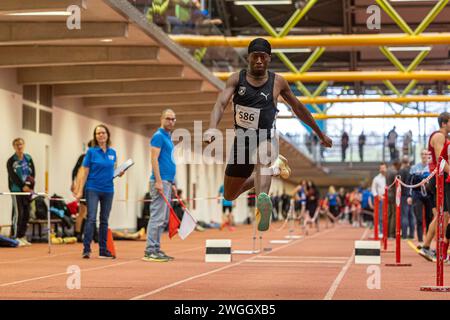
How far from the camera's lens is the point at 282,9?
3597 centimetres

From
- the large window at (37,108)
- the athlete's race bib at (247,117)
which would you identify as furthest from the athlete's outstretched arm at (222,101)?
the large window at (37,108)

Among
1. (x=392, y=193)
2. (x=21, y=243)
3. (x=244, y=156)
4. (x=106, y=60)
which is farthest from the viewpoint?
(x=392, y=193)

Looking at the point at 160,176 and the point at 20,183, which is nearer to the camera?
the point at 160,176

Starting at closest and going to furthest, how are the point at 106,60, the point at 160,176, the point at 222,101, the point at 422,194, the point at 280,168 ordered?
1. the point at 222,101
2. the point at 280,168
3. the point at 160,176
4. the point at 422,194
5. the point at 106,60

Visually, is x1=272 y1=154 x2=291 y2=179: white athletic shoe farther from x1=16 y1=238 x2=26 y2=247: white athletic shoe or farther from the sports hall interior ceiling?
x1=16 y1=238 x2=26 y2=247: white athletic shoe

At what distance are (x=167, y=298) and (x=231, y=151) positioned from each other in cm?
155

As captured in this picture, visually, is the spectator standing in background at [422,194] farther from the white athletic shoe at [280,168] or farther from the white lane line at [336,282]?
the white athletic shoe at [280,168]

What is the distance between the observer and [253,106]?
8359 millimetres

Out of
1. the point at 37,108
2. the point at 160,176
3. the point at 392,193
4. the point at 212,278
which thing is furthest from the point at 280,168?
the point at 392,193

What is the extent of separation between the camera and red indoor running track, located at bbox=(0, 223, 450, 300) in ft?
26.4

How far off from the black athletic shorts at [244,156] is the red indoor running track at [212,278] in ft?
3.41

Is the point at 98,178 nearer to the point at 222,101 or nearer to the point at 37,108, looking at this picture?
the point at 222,101

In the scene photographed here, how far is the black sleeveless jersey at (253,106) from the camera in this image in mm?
8328

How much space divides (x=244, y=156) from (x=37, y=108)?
1448 cm
